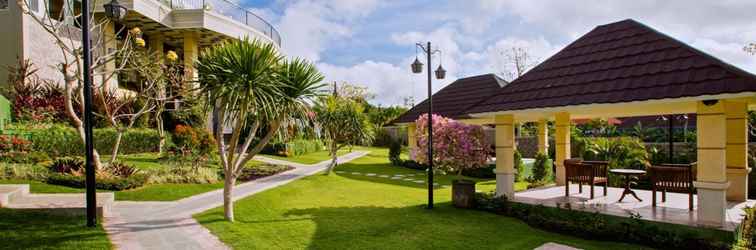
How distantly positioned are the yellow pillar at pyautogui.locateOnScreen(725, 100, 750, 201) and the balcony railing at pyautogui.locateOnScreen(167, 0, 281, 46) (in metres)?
22.3

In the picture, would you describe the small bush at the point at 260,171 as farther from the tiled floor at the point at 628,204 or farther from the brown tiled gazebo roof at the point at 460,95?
the tiled floor at the point at 628,204

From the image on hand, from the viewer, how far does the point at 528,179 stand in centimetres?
1608

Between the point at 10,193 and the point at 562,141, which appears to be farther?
the point at 562,141

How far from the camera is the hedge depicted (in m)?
13.5

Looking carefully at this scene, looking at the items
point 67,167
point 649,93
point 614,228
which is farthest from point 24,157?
point 649,93

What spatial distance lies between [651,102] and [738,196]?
448 centimetres

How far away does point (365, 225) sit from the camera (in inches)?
298

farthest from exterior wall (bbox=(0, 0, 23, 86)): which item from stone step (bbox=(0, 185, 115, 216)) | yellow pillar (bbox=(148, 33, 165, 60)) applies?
stone step (bbox=(0, 185, 115, 216))

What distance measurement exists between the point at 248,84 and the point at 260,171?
32.7 feet

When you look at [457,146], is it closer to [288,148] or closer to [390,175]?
[390,175]

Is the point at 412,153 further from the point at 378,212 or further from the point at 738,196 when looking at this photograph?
the point at 738,196

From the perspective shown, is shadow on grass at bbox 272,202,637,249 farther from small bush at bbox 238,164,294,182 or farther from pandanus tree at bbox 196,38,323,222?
small bush at bbox 238,164,294,182

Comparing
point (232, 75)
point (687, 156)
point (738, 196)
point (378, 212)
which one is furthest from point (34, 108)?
point (687, 156)

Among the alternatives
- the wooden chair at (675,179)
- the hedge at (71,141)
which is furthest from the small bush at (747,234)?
the hedge at (71,141)
